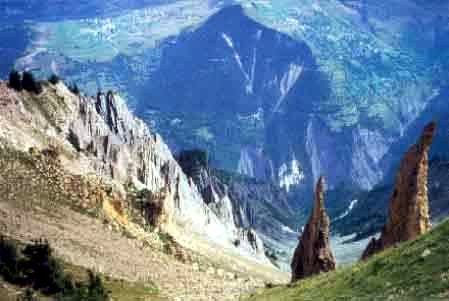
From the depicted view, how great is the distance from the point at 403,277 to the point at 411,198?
35203mm

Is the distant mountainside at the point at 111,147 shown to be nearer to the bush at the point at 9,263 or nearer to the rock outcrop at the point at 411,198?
the bush at the point at 9,263

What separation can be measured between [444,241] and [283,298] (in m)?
17.2

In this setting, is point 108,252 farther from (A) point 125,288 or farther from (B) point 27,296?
(B) point 27,296

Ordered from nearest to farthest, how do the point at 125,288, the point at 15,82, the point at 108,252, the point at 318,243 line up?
the point at 125,288
the point at 108,252
the point at 318,243
the point at 15,82

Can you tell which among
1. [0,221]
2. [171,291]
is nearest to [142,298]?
[171,291]

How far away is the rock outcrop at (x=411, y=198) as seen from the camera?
78.2m

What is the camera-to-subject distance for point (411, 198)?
79.0 meters

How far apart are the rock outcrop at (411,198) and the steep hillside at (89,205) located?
735 inches

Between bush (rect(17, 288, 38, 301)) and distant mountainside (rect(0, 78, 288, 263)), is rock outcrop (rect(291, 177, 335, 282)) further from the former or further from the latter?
bush (rect(17, 288, 38, 301))

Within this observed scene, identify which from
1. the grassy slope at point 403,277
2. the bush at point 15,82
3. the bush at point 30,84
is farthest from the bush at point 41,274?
the bush at point 30,84

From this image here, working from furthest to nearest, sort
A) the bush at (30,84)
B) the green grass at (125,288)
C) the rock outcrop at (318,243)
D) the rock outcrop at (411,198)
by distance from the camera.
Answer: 1. the bush at (30,84)
2. the rock outcrop at (318,243)
3. the rock outcrop at (411,198)
4. the green grass at (125,288)

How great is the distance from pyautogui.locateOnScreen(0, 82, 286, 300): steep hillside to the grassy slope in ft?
97.0

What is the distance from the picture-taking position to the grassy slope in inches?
1625

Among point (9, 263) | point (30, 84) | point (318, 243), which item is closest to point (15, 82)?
point (30, 84)
